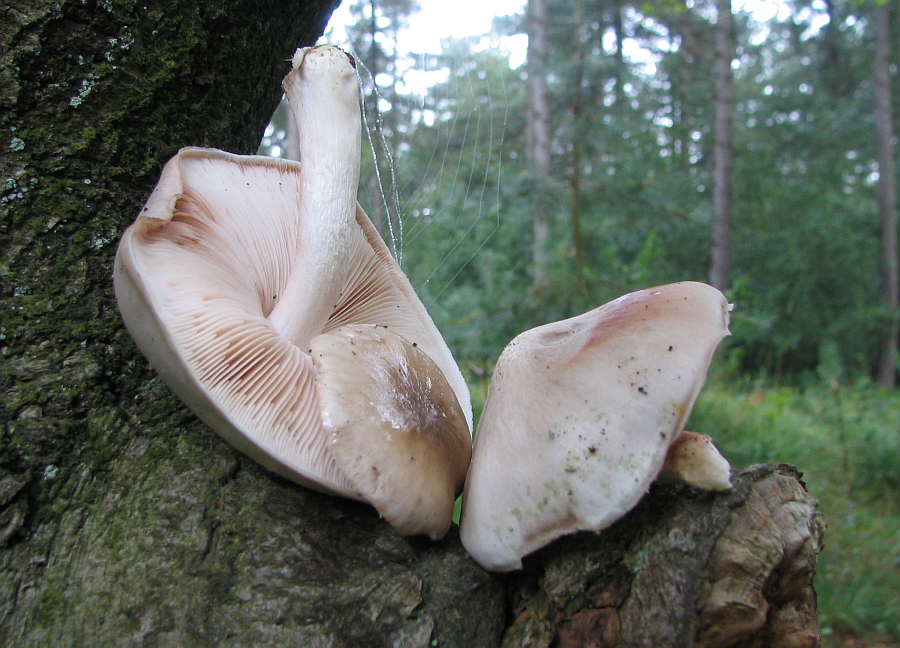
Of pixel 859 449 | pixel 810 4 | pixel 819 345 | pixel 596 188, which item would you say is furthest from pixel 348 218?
pixel 810 4

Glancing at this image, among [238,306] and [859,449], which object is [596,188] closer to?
[859,449]

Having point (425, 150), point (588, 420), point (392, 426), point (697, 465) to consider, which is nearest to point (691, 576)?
point (697, 465)

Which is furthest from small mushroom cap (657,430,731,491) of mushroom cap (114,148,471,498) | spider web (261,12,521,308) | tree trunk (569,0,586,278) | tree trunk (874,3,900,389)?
tree trunk (874,3,900,389)

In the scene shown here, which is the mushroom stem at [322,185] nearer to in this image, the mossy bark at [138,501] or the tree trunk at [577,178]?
the mossy bark at [138,501]

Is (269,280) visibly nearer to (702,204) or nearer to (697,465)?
(697,465)

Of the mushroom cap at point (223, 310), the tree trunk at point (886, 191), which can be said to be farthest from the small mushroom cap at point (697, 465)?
the tree trunk at point (886, 191)

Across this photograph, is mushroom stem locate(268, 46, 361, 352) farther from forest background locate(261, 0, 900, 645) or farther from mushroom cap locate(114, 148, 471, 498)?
forest background locate(261, 0, 900, 645)
